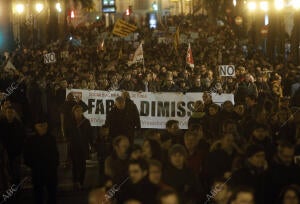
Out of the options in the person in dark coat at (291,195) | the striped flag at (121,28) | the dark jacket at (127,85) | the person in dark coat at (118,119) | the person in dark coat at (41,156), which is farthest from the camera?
the striped flag at (121,28)

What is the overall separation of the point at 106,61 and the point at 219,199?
2263 centimetres

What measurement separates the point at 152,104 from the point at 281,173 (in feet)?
29.9

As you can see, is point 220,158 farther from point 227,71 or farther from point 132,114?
point 227,71

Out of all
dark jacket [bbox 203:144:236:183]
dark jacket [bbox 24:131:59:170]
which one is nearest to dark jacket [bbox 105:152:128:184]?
dark jacket [bbox 203:144:236:183]

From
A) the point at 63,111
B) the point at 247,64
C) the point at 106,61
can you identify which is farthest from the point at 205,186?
the point at 106,61

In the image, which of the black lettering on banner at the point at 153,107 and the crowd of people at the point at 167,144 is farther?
the black lettering on banner at the point at 153,107

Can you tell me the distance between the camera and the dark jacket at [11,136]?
11641 millimetres

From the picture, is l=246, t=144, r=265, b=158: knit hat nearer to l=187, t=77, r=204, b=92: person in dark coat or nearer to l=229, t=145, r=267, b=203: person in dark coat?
l=229, t=145, r=267, b=203: person in dark coat

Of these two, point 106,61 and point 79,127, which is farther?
point 106,61

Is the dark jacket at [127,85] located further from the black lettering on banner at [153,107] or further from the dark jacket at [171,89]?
the black lettering on banner at [153,107]

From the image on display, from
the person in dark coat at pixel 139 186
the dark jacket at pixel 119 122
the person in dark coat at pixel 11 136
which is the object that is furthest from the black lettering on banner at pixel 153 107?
the person in dark coat at pixel 139 186

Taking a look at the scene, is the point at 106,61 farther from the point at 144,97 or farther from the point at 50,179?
the point at 50,179

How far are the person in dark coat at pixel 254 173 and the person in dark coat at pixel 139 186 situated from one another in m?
0.88

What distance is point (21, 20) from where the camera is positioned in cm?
4838
